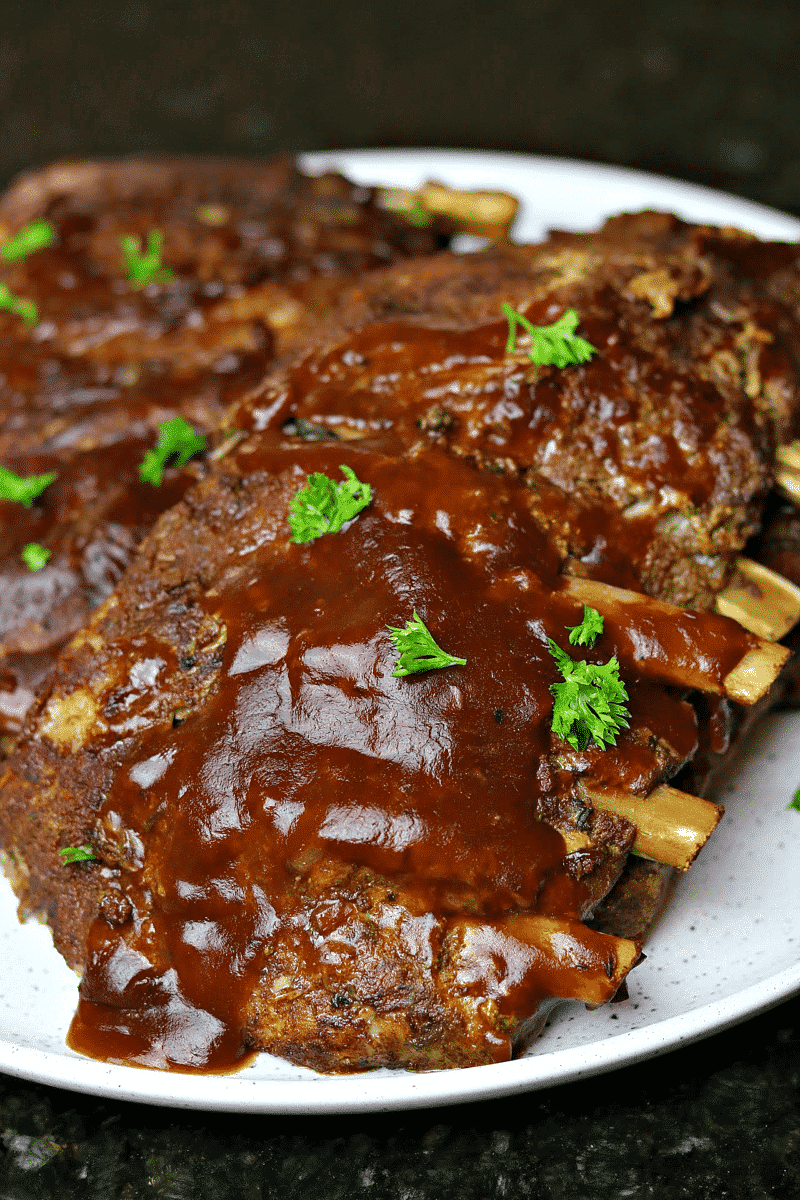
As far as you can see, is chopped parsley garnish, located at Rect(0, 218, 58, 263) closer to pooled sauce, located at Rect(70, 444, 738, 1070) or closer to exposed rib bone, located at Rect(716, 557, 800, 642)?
pooled sauce, located at Rect(70, 444, 738, 1070)

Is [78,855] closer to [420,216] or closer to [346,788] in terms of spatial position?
[346,788]

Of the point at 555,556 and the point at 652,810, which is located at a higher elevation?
the point at 555,556

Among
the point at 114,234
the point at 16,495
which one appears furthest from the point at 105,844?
the point at 114,234

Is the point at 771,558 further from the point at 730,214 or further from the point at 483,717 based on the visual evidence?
the point at 730,214

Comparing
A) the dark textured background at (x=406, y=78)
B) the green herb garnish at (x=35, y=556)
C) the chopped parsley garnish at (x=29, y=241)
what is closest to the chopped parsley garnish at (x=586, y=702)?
the green herb garnish at (x=35, y=556)

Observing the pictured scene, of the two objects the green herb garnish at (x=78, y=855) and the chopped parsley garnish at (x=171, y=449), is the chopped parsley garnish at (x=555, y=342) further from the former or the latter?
the green herb garnish at (x=78, y=855)
